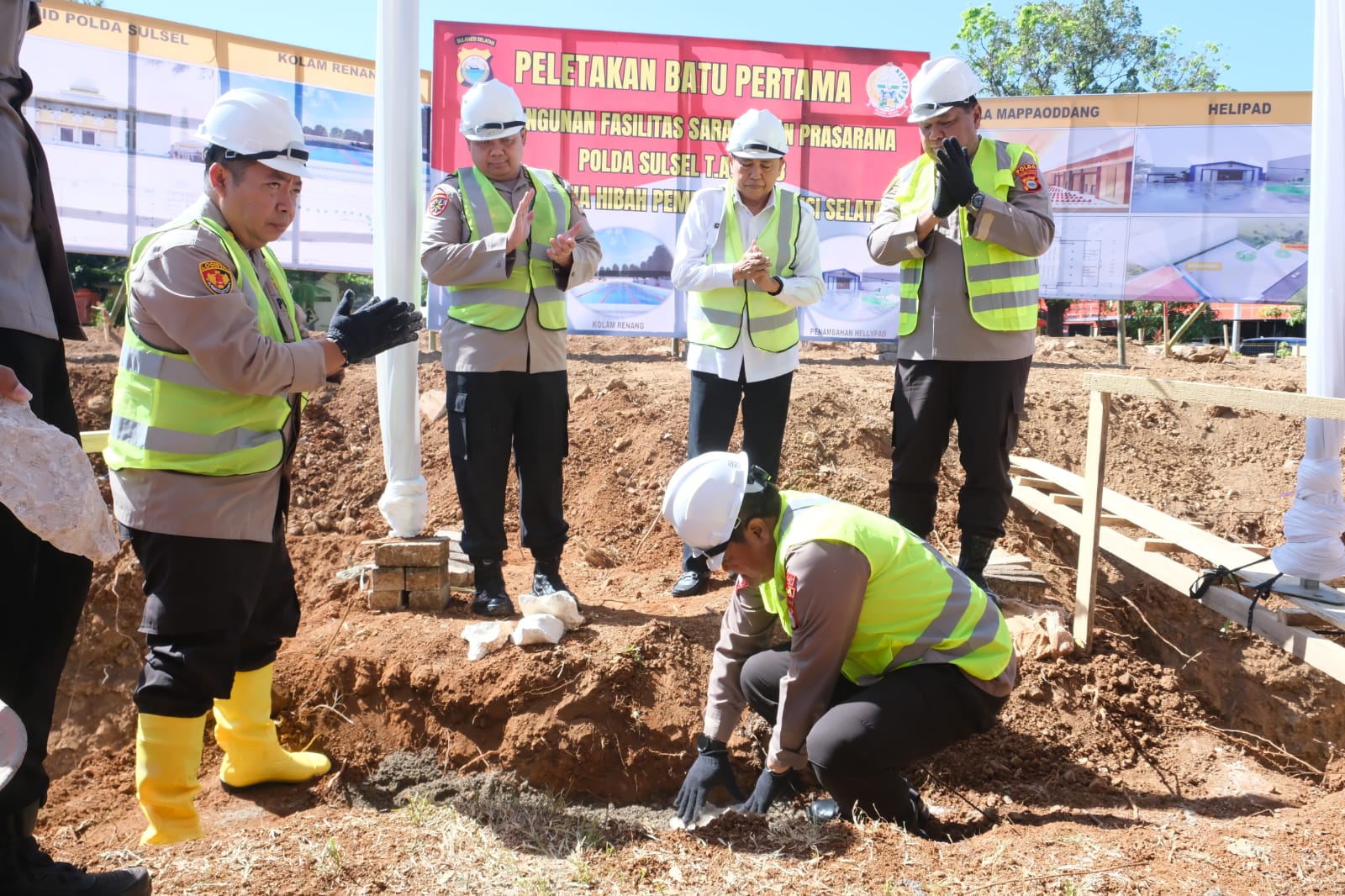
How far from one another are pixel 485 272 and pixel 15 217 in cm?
182

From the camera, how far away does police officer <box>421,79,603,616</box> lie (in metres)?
3.85

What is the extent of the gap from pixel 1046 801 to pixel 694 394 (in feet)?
7.02

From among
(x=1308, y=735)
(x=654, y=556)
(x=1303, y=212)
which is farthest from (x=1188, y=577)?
(x=1303, y=212)

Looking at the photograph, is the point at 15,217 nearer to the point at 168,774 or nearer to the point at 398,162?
the point at 168,774

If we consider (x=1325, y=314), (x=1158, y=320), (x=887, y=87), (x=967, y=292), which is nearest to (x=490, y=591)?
(x=967, y=292)

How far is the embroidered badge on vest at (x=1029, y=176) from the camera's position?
12.7 feet

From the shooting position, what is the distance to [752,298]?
4.29m

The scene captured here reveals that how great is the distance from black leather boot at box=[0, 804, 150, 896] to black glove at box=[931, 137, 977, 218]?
3.27m

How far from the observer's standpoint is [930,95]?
3.75m

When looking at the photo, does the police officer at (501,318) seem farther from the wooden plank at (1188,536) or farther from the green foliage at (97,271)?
the green foliage at (97,271)

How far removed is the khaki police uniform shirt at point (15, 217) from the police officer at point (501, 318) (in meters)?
1.74

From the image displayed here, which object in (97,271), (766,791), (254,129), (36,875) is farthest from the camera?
(97,271)

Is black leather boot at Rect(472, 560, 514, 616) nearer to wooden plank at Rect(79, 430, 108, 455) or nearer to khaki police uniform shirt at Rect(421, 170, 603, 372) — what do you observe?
khaki police uniform shirt at Rect(421, 170, 603, 372)

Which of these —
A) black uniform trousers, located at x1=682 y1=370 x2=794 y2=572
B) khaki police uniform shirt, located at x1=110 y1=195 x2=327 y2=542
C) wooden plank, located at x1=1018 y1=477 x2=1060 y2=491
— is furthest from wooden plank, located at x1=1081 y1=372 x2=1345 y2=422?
khaki police uniform shirt, located at x1=110 y1=195 x2=327 y2=542
